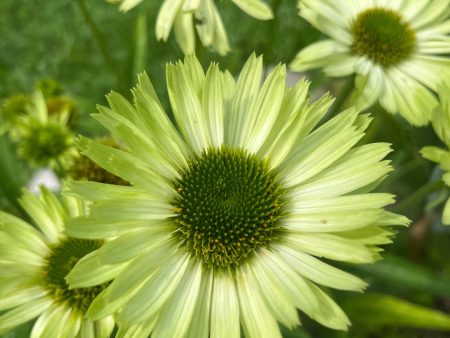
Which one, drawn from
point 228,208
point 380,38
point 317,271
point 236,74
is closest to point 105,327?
point 228,208

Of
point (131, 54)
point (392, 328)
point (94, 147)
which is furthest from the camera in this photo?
point (392, 328)

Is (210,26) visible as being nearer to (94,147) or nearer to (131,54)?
(131,54)

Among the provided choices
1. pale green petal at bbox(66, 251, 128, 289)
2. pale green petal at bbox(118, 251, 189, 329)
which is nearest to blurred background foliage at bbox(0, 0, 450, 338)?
pale green petal at bbox(118, 251, 189, 329)

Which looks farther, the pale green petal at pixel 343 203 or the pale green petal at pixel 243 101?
the pale green petal at pixel 243 101

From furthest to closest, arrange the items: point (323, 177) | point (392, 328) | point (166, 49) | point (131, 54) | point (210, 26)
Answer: point (166, 49) → point (392, 328) → point (131, 54) → point (210, 26) → point (323, 177)

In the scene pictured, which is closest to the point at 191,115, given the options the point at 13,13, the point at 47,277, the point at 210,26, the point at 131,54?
the point at 210,26

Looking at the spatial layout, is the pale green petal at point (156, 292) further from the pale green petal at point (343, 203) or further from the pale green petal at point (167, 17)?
the pale green petal at point (167, 17)

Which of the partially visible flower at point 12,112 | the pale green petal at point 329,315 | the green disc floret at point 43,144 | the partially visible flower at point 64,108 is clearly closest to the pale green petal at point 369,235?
the pale green petal at point 329,315
